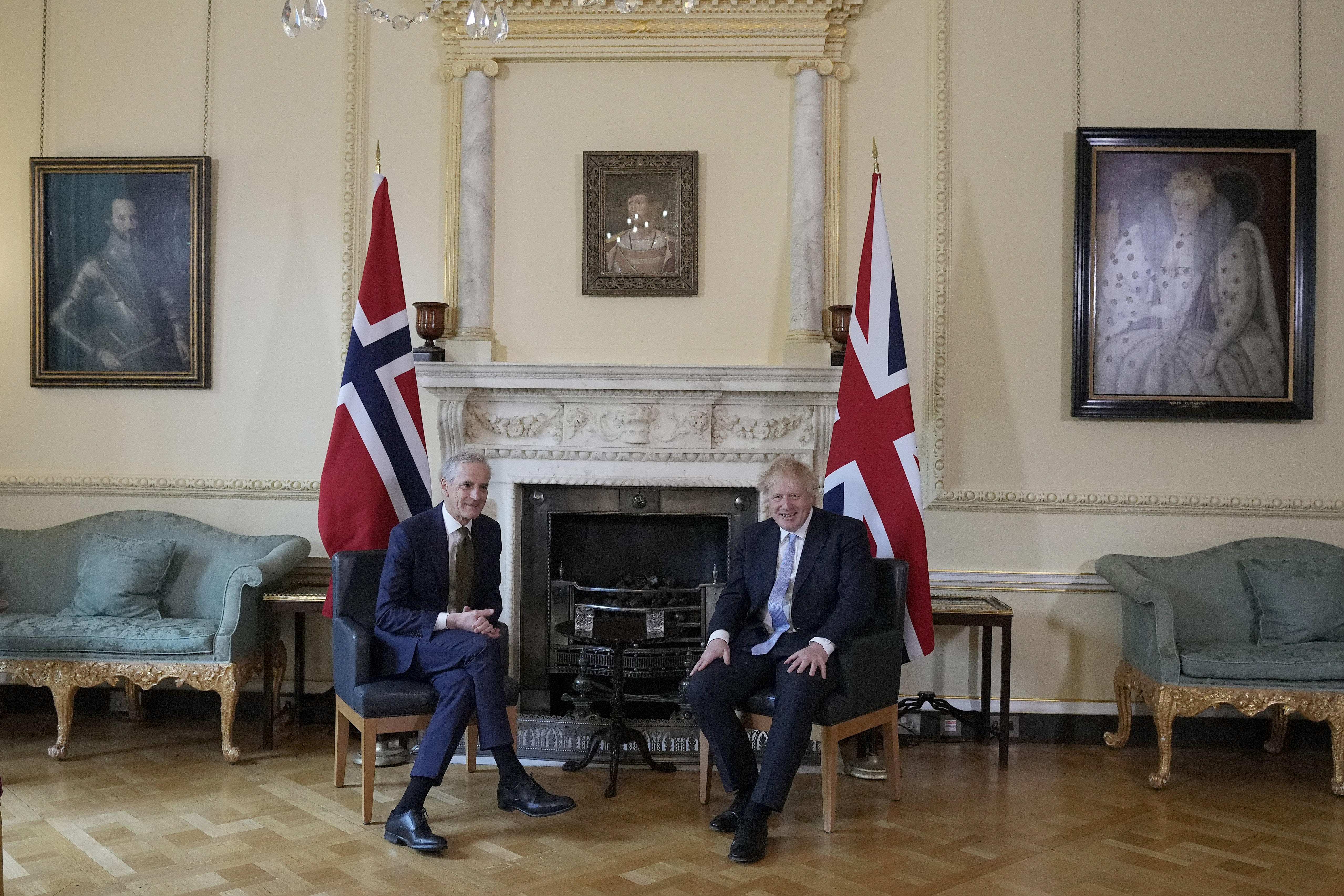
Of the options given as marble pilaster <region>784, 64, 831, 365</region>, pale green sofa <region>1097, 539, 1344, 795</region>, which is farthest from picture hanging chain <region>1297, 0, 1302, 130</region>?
marble pilaster <region>784, 64, 831, 365</region>

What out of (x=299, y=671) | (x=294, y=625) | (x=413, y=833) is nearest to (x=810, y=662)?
(x=413, y=833)

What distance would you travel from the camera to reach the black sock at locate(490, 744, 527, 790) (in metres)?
3.73

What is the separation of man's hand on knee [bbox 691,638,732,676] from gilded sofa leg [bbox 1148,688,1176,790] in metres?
1.83

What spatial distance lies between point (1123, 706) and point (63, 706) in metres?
4.60

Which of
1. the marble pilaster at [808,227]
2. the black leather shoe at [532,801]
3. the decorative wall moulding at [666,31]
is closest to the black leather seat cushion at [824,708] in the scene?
the black leather shoe at [532,801]

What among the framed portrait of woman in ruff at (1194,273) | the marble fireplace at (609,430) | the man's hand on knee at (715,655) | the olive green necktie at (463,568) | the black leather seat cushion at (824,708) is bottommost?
the black leather seat cushion at (824,708)

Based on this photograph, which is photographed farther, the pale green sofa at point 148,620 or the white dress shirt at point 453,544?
the pale green sofa at point 148,620

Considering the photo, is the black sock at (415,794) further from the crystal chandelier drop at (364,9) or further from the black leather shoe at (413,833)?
the crystal chandelier drop at (364,9)

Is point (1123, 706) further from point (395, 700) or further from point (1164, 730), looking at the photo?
point (395, 700)

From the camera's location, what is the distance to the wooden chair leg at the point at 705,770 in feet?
12.9

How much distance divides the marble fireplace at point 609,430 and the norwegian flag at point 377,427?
0.22 meters

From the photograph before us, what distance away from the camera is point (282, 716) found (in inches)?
198

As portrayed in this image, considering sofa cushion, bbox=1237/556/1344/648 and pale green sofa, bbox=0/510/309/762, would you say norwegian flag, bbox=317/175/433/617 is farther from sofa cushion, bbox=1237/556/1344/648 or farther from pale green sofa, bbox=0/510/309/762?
sofa cushion, bbox=1237/556/1344/648

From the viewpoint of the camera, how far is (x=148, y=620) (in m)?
4.62
